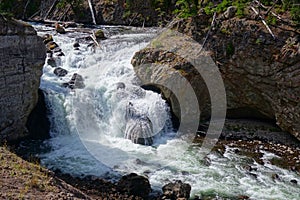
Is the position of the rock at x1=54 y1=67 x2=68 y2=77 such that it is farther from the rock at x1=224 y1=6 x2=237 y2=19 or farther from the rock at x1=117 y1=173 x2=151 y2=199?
the rock at x1=117 y1=173 x2=151 y2=199

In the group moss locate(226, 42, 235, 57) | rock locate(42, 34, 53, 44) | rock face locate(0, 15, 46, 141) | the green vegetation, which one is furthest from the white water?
the green vegetation

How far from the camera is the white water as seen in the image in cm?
1397

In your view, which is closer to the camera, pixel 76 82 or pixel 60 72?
pixel 76 82

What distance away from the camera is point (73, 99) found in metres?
19.0

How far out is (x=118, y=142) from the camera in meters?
17.5

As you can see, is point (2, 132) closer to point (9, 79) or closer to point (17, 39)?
point (9, 79)

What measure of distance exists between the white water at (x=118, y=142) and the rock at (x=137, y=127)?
0.91ft

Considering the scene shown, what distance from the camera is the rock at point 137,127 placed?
686 inches

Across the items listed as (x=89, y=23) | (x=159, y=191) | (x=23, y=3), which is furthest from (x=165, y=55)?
(x=23, y=3)

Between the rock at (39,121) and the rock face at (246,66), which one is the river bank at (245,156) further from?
the rock at (39,121)

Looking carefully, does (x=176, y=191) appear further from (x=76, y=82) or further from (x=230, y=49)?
(x=76, y=82)

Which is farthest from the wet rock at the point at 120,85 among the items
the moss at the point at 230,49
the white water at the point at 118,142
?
the moss at the point at 230,49

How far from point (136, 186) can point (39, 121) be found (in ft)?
25.4

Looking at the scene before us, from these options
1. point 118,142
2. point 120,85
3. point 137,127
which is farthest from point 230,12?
point 118,142
